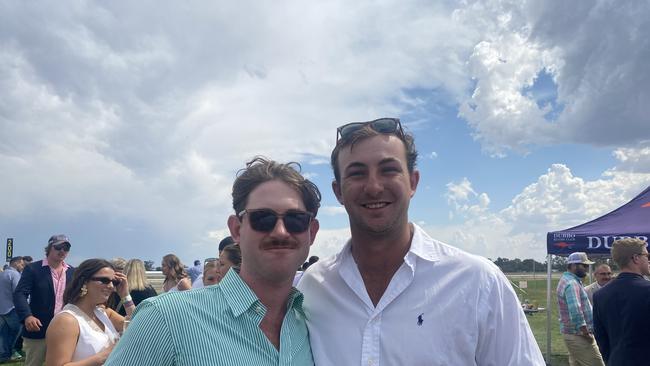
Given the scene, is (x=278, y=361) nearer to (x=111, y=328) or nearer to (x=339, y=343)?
(x=339, y=343)

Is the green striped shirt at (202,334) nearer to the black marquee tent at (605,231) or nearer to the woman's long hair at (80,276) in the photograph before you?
the woman's long hair at (80,276)

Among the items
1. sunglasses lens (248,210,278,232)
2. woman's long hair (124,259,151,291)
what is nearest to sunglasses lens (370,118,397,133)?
sunglasses lens (248,210,278,232)

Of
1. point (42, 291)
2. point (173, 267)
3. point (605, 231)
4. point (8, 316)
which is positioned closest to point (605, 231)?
point (605, 231)

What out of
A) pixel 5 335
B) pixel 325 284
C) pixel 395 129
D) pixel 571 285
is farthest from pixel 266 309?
pixel 5 335

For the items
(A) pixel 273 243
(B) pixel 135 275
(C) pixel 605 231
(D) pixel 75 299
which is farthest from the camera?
(C) pixel 605 231

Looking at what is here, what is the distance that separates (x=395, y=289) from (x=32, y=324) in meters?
6.06

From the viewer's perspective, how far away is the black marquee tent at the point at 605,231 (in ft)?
28.0

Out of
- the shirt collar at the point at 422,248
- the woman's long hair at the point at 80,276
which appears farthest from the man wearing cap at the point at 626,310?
the woman's long hair at the point at 80,276

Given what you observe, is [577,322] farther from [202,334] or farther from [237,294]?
[202,334]

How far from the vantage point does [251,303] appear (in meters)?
1.96

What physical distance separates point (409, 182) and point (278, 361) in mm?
1030

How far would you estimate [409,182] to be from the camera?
2.41 m

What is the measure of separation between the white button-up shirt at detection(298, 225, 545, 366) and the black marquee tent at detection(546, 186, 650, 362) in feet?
24.8

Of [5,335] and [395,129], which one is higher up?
[395,129]
